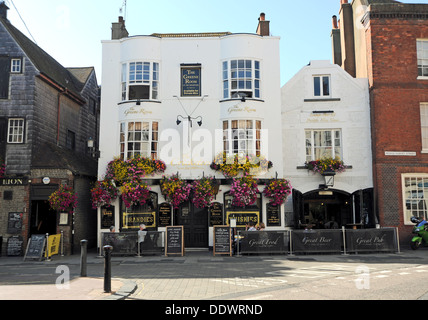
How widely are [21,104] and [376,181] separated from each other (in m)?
17.6

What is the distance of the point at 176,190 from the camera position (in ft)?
62.0

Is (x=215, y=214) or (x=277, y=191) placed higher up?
(x=277, y=191)

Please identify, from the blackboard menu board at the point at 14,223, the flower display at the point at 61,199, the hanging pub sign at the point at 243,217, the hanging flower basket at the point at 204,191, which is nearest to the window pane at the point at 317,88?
the hanging pub sign at the point at 243,217

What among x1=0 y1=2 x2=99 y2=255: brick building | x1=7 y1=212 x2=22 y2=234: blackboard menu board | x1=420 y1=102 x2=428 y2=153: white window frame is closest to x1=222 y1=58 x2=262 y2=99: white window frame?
x1=420 y1=102 x2=428 y2=153: white window frame

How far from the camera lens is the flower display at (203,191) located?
18.8 m

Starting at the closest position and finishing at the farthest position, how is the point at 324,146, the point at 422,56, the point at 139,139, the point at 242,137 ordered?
1. the point at 242,137
2. the point at 139,139
3. the point at 422,56
4. the point at 324,146

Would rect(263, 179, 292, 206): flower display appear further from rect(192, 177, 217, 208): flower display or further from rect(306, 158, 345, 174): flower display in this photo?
rect(192, 177, 217, 208): flower display

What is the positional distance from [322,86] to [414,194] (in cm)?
696

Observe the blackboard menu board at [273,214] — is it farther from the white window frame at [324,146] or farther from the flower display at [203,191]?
the white window frame at [324,146]

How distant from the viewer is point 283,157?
20.5 m

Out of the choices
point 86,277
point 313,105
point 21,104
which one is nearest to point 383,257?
point 313,105

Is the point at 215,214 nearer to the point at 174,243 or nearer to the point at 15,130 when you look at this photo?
the point at 174,243

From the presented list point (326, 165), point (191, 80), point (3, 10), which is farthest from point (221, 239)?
point (3, 10)

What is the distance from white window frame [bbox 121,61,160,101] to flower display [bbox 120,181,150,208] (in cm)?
442
